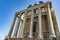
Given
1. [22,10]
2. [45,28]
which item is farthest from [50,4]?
[22,10]

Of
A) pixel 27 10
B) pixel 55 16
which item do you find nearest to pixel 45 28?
pixel 55 16

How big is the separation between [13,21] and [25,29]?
3.90 metres

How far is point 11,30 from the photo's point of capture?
87.2 ft

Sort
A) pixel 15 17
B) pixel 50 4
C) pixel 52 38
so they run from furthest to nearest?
pixel 15 17 → pixel 50 4 → pixel 52 38

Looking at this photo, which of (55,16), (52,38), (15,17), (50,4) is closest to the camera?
(52,38)

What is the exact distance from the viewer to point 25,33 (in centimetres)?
2612

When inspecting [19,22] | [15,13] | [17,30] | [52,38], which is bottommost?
[52,38]

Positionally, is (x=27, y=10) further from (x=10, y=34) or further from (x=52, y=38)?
(x=52, y=38)

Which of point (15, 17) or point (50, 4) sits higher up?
point (50, 4)

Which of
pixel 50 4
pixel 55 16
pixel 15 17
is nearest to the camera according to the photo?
pixel 50 4

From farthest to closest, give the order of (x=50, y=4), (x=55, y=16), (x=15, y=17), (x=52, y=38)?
1. (x=15, y=17)
2. (x=55, y=16)
3. (x=50, y=4)
4. (x=52, y=38)

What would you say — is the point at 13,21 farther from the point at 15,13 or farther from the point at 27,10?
the point at 27,10

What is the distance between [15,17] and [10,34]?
4.93 meters

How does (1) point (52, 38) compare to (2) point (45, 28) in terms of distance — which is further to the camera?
(2) point (45, 28)
